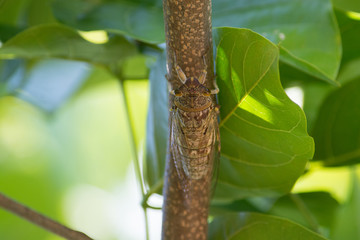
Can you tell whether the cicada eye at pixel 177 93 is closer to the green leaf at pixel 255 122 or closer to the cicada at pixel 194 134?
the cicada at pixel 194 134

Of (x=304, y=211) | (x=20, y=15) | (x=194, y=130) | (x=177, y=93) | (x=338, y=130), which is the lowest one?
(x=304, y=211)

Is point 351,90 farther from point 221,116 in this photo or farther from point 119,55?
point 119,55

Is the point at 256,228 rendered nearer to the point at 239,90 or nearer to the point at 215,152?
the point at 215,152

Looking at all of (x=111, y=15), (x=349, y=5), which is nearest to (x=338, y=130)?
(x=349, y=5)

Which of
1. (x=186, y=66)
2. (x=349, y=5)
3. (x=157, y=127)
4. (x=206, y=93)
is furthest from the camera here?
(x=349, y=5)

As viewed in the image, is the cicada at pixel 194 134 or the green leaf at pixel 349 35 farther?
the green leaf at pixel 349 35

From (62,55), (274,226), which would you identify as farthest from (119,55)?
(274,226)

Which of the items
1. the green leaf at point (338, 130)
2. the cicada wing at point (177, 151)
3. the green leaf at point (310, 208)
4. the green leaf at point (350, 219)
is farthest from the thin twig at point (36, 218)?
the green leaf at point (350, 219)
